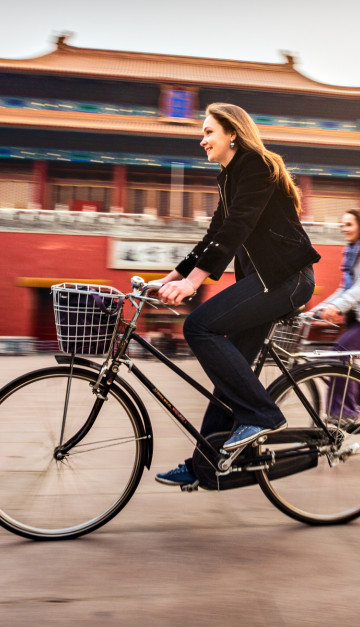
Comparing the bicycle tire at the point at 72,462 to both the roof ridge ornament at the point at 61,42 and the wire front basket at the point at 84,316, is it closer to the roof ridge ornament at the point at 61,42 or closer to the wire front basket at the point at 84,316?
the wire front basket at the point at 84,316

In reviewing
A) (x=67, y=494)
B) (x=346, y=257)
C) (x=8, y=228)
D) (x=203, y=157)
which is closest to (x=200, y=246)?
(x=67, y=494)

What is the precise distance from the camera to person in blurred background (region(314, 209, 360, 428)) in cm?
254

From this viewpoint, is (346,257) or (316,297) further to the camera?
(316,297)

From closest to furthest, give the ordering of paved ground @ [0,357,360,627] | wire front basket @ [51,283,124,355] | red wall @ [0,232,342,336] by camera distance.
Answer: paved ground @ [0,357,360,627] → wire front basket @ [51,283,124,355] → red wall @ [0,232,342,336]

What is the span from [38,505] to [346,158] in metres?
15.5

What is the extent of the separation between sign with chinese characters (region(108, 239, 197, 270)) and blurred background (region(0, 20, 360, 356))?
0.02 m

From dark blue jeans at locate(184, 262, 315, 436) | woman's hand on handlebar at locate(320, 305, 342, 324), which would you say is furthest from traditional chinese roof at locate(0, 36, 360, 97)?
dark blue jeans at locate(184, 262, 315, 436)

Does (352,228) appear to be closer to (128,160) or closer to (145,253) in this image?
(145,253)

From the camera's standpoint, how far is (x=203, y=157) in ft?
52.0

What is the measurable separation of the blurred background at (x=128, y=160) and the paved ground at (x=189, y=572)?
11015 mm

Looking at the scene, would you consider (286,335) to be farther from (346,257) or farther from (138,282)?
(346,257)

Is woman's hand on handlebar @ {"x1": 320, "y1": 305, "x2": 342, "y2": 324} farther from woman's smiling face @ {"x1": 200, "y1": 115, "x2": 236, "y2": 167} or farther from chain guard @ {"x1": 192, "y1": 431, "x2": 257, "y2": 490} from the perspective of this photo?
woman's smiling face @ {"x1": 200, "y1": 115, "x2": 236, "y2": 167}

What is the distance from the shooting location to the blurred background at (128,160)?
13.9 metres

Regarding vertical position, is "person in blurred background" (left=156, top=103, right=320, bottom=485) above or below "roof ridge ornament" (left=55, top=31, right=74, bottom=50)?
below
